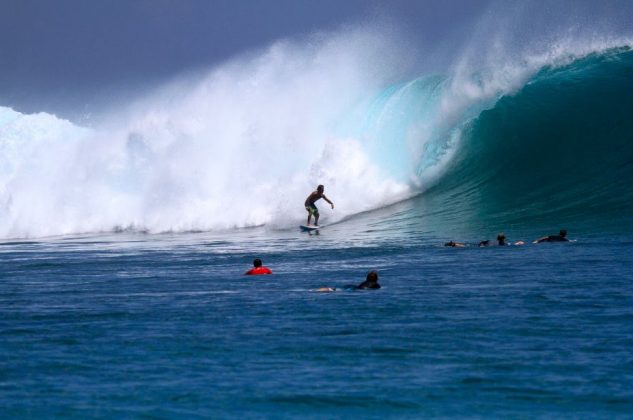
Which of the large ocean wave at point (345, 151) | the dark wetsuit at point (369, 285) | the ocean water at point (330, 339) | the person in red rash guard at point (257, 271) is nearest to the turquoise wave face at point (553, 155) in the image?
the large ocean wave at point (345, 151)

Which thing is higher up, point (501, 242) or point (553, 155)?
point (553, 155)

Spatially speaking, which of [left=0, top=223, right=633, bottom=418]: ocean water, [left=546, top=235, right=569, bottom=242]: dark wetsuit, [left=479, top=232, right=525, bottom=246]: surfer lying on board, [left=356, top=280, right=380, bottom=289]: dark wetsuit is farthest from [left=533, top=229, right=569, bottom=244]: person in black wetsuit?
[left=356, top=280, right=380, bottom=289]: dark wetsuit

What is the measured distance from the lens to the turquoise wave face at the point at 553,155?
23.8m

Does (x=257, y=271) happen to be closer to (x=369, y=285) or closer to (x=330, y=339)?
(x=369, y=285)

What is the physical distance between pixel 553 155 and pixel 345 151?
22.1 feet

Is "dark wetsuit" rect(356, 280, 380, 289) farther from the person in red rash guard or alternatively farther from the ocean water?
the person in red rash guard

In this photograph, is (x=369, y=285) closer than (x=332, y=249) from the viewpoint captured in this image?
Yes

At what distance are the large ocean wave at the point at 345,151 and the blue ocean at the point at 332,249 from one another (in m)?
0.08

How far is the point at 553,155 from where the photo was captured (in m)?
27.8

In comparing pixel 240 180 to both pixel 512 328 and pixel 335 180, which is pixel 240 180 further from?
pixel 512 328

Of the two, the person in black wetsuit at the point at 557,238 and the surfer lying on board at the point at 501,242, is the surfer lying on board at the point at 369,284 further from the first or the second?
the person in black wetsuit at the point at 557,238

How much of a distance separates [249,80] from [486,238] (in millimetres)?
19078

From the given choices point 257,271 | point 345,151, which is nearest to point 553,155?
point 345,151

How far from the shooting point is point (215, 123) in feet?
120
